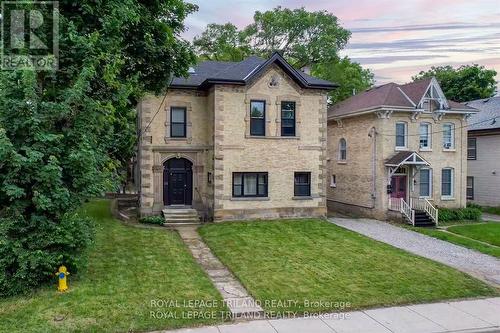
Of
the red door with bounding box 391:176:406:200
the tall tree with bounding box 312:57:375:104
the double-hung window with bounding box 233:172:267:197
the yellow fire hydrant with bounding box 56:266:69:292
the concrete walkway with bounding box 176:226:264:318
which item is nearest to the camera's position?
the concrete walkway with bounding box 176:226:264:318

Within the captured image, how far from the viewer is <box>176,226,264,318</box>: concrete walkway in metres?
9.81

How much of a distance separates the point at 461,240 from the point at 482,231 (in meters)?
3.66

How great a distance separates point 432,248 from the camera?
17141mm

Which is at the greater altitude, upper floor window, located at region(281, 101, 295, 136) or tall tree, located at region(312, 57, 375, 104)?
tall tree, located at region(312, 57, 375, 104)

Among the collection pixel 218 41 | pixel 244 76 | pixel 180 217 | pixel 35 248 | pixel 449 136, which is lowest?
pixel 180 217

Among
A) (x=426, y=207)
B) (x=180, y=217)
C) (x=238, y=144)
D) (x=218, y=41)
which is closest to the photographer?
(x=180, y=217)

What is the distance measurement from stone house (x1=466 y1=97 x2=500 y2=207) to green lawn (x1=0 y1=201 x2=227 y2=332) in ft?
80.6

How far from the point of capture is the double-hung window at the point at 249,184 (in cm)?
2192

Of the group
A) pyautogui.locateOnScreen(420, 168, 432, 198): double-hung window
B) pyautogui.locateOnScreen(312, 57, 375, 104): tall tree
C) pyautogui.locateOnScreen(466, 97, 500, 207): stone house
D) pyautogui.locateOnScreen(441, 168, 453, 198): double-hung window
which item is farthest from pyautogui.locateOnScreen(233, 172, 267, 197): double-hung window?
pyautogui.locateOnScreen(466, 97, 500, 207): stone house

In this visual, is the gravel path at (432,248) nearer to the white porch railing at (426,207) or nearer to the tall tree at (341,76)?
the white porch railing at (426,207)

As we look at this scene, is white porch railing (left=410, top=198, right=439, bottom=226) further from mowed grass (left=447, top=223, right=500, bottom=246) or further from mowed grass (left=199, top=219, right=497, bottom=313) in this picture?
mowed grass (left=199, top=219, right=497, bottom=313)

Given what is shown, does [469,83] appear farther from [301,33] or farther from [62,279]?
[62,279]

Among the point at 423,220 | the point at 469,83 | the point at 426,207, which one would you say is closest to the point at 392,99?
the point at 426,207

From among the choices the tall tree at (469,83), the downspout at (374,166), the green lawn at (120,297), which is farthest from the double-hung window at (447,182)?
the tall tree at (469,83)
